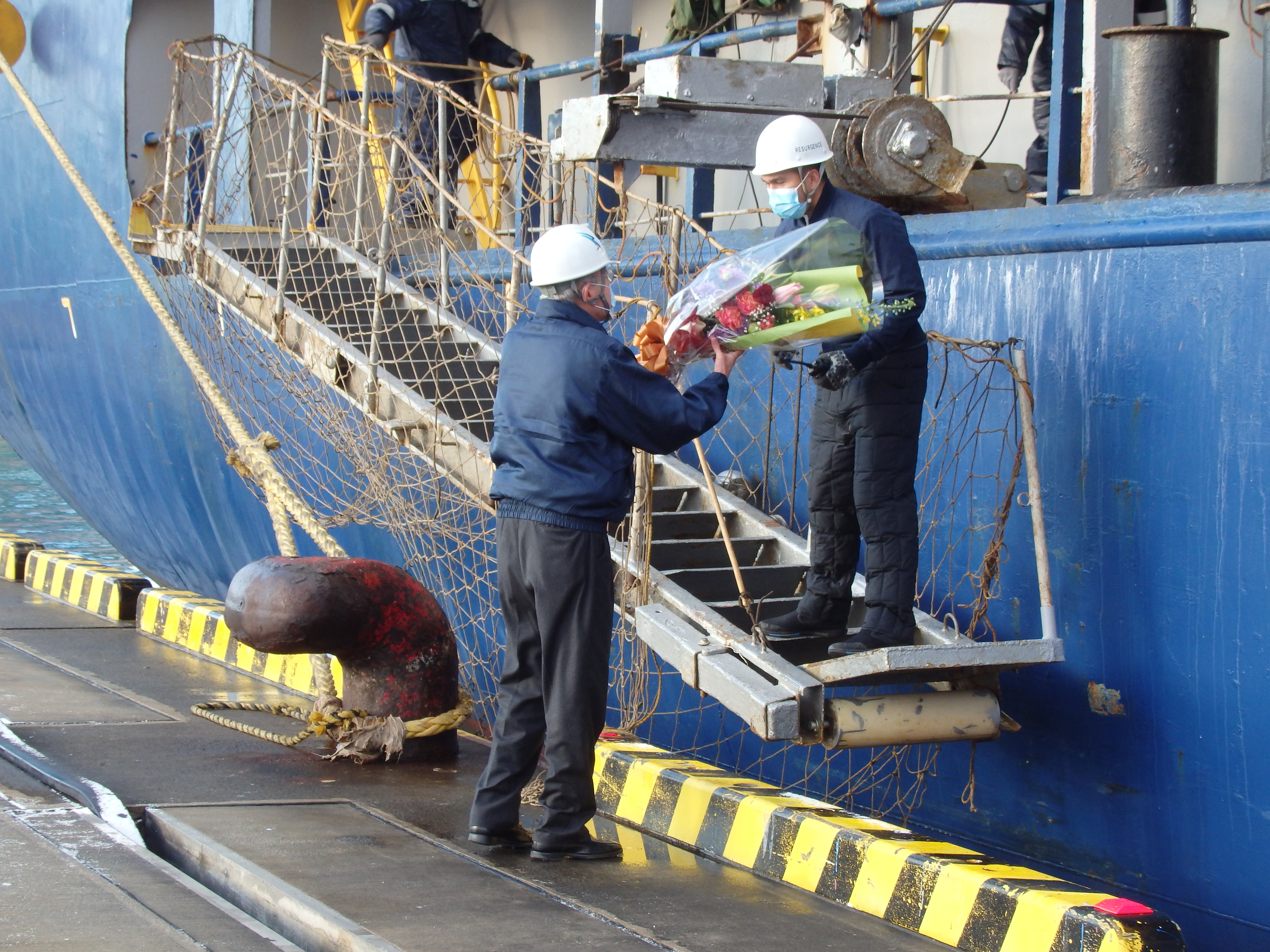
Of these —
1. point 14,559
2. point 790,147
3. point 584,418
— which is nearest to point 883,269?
point 790,147

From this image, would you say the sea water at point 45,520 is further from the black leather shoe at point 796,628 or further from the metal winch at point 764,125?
the black leather shoe at point 796,628

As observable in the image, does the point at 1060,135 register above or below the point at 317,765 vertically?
above

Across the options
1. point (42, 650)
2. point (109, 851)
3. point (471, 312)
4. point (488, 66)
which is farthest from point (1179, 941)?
point (488, 66)

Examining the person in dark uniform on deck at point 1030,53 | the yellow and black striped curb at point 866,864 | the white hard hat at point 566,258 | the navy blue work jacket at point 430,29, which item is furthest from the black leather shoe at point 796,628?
the navy blue work jacket at point 430,29

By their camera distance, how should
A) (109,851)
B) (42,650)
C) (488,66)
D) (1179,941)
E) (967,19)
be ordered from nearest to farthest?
(1179,941) < (109,851) < (42,650) < (967,19) < (488,66)

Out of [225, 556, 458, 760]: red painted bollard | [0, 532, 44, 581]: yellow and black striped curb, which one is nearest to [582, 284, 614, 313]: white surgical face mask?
[225, 556, 458, 760]: red painted bollard

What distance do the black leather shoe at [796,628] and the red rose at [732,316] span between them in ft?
3.80

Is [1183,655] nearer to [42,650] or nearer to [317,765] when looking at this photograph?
[317,765]

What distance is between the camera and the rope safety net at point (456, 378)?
5.27 metres

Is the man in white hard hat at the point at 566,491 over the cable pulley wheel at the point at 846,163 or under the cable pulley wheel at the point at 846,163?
under

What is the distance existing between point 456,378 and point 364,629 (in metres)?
1.81

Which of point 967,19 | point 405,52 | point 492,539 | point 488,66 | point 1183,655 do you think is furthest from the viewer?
point 488,66

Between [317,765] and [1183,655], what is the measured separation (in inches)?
126

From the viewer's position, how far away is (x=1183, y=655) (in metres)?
4.48
